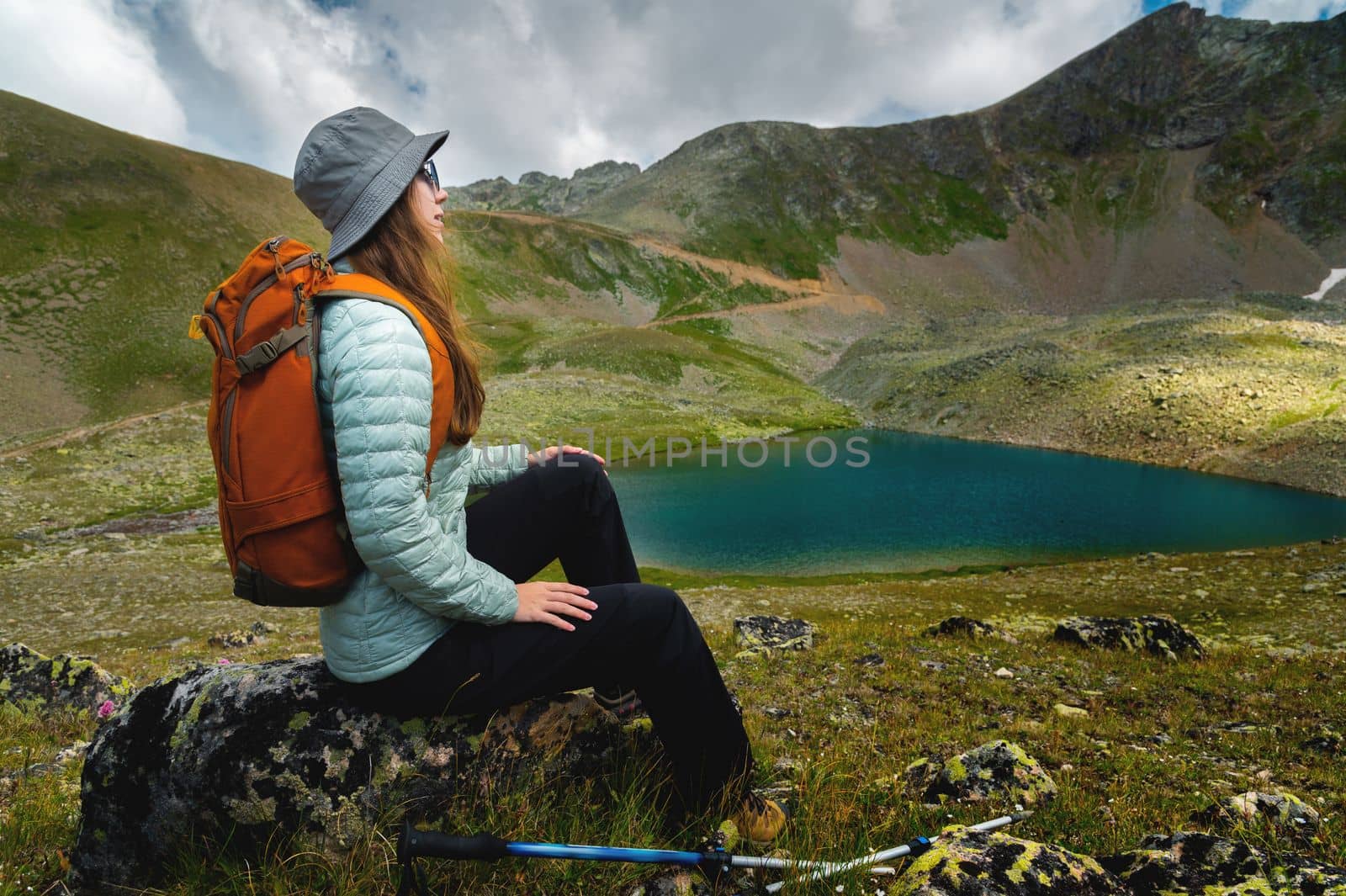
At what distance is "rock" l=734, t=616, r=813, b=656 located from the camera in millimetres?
14320

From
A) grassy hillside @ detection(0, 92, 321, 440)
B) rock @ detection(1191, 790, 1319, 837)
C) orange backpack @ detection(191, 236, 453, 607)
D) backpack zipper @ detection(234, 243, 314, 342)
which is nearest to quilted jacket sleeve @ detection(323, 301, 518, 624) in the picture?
orange backpack @ detection(191, 236, 453, 607)

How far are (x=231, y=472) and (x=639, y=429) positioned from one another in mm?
61329

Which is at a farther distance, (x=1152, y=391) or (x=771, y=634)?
(x=1152, y=391)

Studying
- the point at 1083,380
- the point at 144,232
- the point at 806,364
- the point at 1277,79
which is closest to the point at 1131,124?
the point at 1277,79

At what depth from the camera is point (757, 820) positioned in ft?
12.4

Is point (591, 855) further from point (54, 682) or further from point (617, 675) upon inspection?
point (54, 682)

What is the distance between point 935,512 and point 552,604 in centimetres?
3963

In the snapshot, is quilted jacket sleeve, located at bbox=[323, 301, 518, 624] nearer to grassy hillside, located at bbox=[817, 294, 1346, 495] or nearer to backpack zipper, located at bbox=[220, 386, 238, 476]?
backpack zipper, located at bbox=[220, 386, 238, 476]

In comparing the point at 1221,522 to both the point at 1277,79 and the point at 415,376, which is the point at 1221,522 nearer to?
the point at 415,376

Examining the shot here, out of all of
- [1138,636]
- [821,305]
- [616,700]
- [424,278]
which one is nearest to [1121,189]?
[821,305]

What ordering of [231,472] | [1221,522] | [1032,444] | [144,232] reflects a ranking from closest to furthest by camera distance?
[231,472] < [1221,522] < [1032,444] < [144,232]

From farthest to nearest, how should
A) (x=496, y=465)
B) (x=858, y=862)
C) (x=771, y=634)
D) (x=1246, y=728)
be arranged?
(x=771, y=634), (x=1246, y=728), (x=496, y=465), (x=858, y=862)

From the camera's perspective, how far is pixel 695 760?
378 centimetres

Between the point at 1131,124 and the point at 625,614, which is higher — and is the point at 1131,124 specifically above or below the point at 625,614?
above
